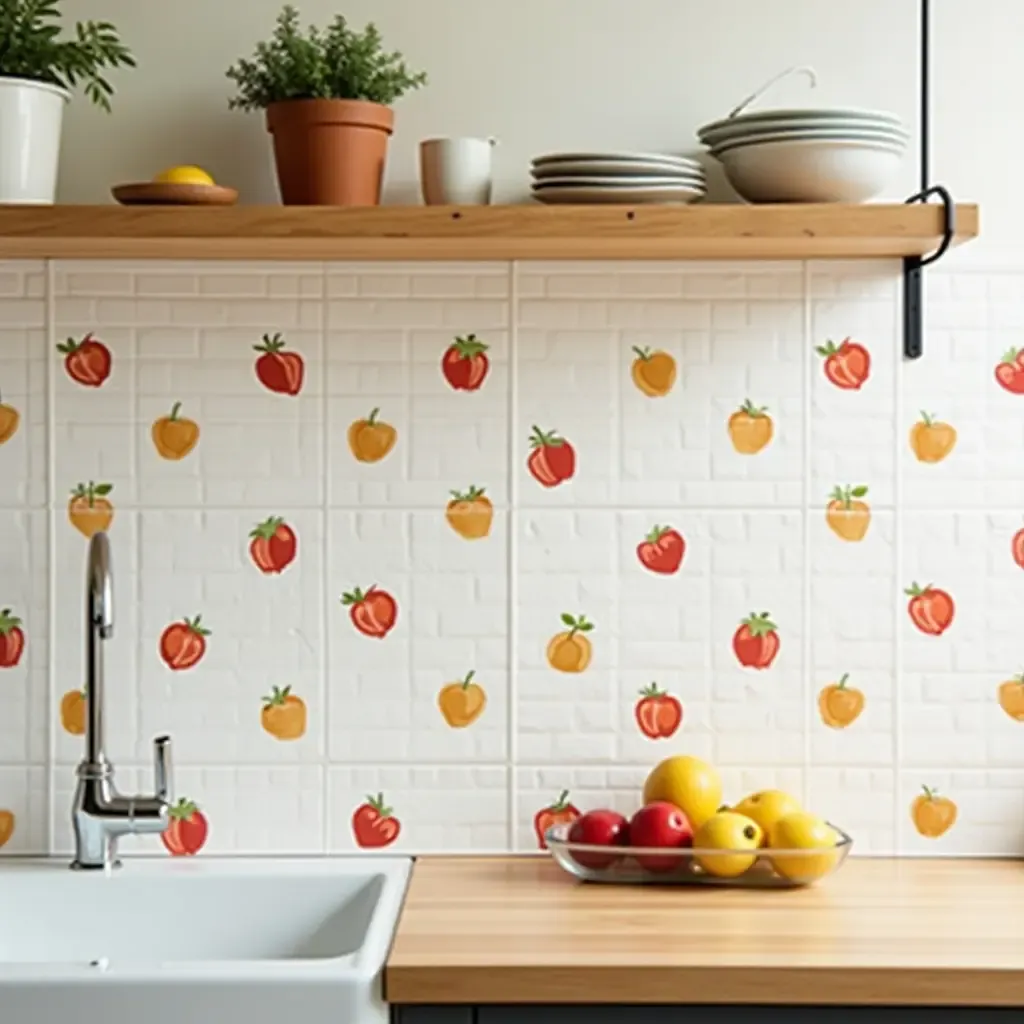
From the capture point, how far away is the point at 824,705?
217 cm

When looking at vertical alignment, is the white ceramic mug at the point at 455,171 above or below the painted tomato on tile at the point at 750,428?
above

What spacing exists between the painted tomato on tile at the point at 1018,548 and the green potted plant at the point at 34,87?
125 cm

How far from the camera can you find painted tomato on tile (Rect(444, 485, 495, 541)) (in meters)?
2.17

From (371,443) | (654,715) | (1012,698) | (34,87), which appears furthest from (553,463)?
(34,87)

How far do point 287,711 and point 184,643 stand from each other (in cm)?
16

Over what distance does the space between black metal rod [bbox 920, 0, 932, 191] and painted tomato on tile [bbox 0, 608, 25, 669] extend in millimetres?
1272

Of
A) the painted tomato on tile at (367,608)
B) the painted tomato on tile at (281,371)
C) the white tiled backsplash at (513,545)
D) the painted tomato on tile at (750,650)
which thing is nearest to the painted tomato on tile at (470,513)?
the white tiled backsplash at (513,545)

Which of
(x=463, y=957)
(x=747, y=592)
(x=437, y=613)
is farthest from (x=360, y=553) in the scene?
(x=463, y=957)

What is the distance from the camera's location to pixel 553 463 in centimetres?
217

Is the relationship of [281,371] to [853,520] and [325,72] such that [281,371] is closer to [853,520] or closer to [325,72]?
[325,72]

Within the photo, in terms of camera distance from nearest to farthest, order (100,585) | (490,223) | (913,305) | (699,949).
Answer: (699,949)
(490,223)
(100,585)
(913,305)

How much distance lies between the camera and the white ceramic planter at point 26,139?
1971 mm

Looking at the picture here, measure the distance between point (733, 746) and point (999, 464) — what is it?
495 millimetres

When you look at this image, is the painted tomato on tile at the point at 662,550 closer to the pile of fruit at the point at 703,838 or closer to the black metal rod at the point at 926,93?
the pile of fruit at the point at 703,838
